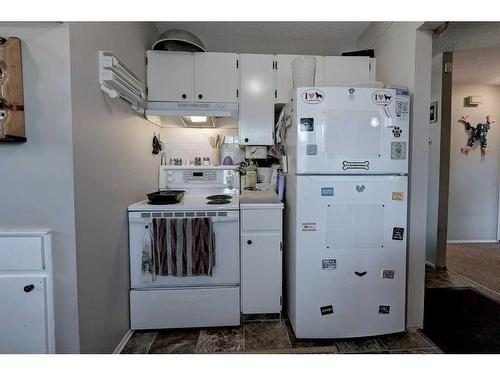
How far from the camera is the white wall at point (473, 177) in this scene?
3.61m

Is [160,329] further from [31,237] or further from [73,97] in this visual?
[73,97]

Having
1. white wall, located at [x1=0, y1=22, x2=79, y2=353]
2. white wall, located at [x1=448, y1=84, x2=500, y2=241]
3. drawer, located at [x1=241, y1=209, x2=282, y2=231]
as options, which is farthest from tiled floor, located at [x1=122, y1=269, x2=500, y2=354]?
white wall, located at [x1=448, y1=84, x2=500, y2=241]

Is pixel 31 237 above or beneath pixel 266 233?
above

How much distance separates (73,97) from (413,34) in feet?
6.87

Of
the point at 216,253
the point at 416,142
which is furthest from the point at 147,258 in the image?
the point at 416,142

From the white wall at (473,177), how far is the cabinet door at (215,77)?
11.2ft

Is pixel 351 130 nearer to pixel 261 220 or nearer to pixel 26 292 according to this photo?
pixel 261 220

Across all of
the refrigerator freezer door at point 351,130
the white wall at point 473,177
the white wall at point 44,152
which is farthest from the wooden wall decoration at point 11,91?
the white wall at point 473,177

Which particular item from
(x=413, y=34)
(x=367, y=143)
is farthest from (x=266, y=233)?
(x=413, y=34)

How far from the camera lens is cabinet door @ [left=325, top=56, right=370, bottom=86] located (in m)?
2.22

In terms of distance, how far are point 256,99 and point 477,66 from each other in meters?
2.93

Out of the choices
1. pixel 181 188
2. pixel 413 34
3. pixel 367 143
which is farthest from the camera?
pixel 181 188

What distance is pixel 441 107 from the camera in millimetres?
2750

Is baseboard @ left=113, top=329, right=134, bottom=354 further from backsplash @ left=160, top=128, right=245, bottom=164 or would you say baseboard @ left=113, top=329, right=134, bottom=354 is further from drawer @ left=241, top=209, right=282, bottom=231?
backsplash @ left=160, top=128, right=245, bottom=164
